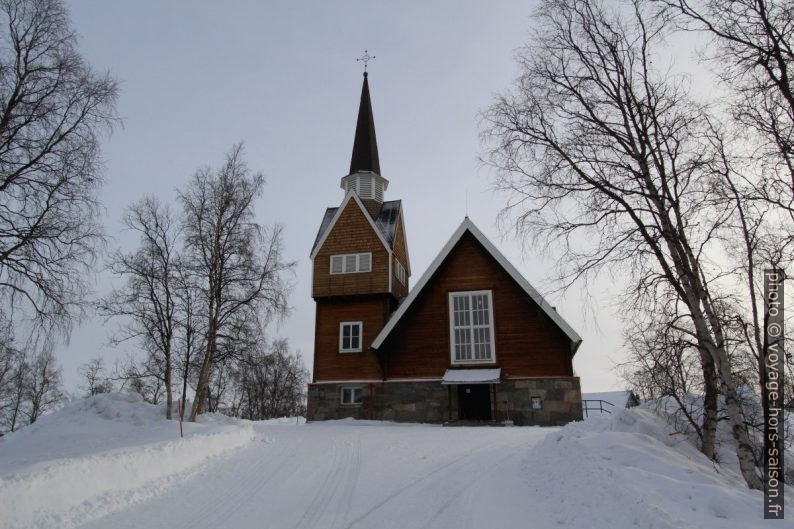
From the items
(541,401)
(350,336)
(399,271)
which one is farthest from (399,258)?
(541,401)

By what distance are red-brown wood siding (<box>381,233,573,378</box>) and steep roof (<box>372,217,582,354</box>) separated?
36 cm

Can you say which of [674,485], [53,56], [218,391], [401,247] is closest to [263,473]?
[674,485]

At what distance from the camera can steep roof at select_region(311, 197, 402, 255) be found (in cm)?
2492

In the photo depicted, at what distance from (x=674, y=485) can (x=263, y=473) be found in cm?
695

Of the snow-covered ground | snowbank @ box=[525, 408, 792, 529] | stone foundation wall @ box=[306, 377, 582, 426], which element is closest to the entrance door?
stone foundation wall @ box=[306, 377, 582, 426]

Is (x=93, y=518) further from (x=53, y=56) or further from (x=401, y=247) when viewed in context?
(x=401, y=247)

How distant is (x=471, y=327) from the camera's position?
2116 cm

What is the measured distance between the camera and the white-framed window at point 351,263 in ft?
78.7

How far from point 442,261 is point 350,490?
1432cm

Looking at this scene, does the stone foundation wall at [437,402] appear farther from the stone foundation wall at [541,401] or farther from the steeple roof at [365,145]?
the steeple roof at [365,145]

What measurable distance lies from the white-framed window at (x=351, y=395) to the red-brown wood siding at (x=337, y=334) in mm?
492

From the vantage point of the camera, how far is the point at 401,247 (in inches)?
1070

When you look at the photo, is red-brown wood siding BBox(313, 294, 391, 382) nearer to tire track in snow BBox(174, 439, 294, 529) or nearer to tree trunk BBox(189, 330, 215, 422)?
tree trunk BBox(189, 330, 215, 422)

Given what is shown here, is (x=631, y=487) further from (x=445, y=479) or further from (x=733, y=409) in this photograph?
(x=445, y=479)
